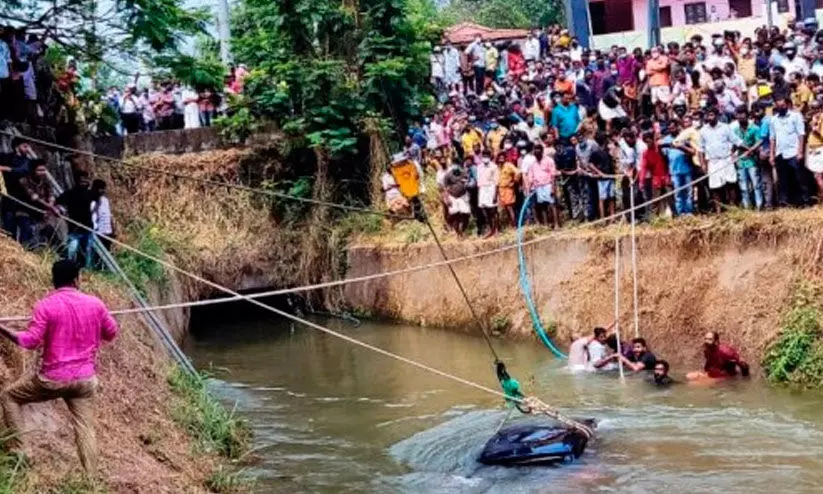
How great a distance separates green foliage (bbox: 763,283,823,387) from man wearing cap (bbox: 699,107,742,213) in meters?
2.15

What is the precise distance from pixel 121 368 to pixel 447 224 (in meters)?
11.5

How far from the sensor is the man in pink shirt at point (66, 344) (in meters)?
8.47

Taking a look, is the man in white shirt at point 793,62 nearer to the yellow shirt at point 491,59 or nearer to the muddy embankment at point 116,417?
the yellow shirt at point 491,59

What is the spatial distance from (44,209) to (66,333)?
252 inches

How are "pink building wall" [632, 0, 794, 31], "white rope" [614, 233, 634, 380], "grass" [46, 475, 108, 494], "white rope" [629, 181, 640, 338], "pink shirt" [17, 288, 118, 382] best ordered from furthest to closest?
"pink building wall" [632, 0, 794, 31] < "white rope" [629, 181, 640, 338] < "white rope" [614, 233, 634, 380] < "grass" [46, 475, 108, 494] < "pink shirt" [17, 288, 118, 382]

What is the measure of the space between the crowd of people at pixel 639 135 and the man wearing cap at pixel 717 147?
2 centimetres

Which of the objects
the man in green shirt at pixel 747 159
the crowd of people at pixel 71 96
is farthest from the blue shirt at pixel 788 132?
the crowd of people at pixel 71 96

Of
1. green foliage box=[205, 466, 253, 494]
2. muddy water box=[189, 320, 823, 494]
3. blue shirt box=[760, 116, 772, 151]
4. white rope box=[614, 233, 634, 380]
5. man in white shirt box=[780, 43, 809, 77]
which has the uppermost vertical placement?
man in white shirt box=[780, 43, 809, 77]

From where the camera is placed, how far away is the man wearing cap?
669 inches

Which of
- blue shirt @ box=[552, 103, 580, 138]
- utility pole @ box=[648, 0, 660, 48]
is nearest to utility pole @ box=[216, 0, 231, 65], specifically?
utility pole @ box=[648, 0, 660, 48]

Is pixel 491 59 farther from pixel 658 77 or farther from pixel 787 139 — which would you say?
pixel 787 139

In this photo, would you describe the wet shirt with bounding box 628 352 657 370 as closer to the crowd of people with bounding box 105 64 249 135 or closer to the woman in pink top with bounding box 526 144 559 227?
the woman in pink top with bounding box 526 144 559 227

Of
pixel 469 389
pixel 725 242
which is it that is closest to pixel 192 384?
pixel 469 389

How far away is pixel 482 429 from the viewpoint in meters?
14.2
